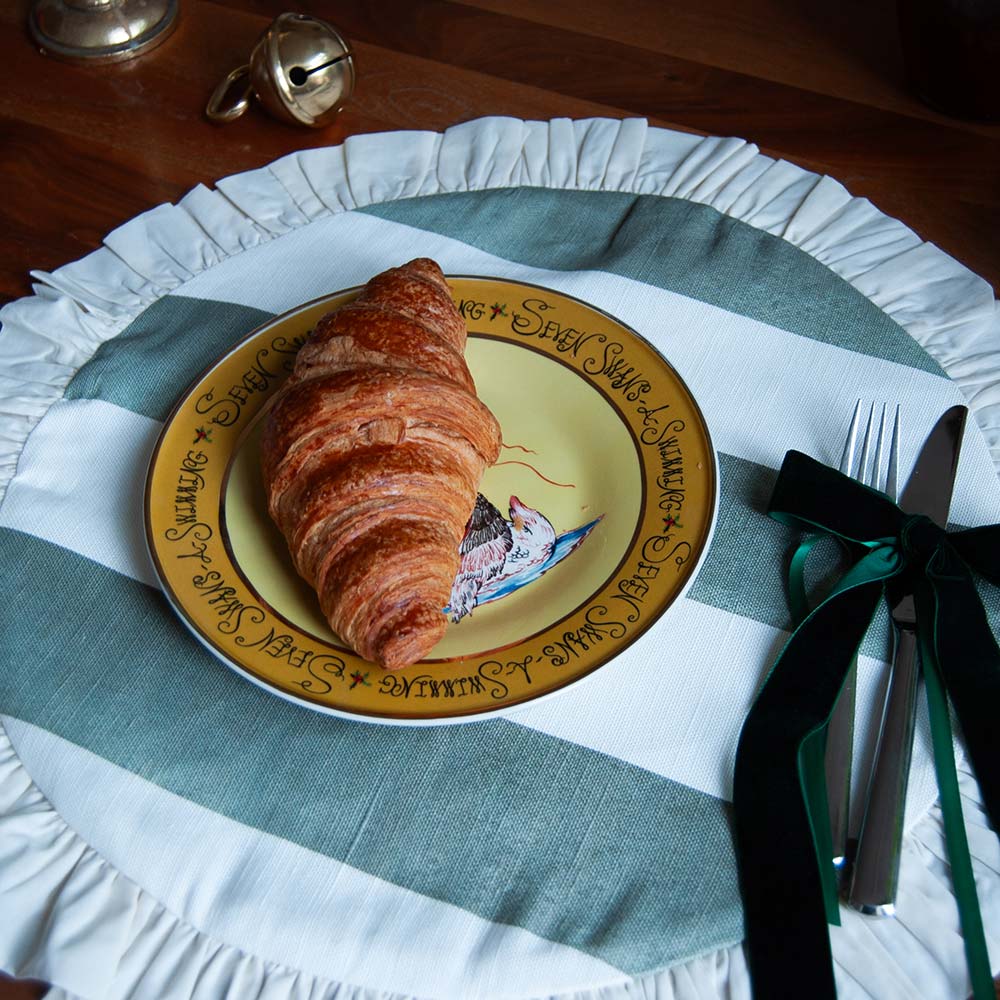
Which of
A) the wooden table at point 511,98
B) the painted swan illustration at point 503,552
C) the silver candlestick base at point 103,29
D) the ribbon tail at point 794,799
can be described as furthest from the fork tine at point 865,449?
the silver candlestick base at point 103,29

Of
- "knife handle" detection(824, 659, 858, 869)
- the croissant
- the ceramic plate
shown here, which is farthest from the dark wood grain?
"knife handle" detection(824, 659, 858, 869)

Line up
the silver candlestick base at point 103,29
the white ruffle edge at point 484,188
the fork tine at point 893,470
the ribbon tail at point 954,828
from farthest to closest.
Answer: the silver candlestick base at point 103,29, the white ruffle edge at point 484,188, the fork tine at point 893,470, the ribbon tail at point 954,828

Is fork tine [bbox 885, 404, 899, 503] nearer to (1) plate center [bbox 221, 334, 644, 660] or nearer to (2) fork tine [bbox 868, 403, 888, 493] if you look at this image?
(2) fork tine [bbox 868, 403, 888, 493]

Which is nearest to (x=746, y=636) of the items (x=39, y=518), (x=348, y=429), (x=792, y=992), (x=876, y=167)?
(x=792, y=992)

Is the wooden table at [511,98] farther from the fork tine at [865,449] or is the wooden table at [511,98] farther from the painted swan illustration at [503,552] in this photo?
the painted swan illustration at [503,552]

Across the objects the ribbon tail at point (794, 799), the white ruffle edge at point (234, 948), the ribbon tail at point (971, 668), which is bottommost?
the white ruffle edge at point (234, 948)

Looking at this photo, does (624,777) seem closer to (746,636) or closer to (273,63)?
(746,636)

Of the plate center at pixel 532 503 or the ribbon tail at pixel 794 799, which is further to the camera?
the plate center at pixel 532 503
